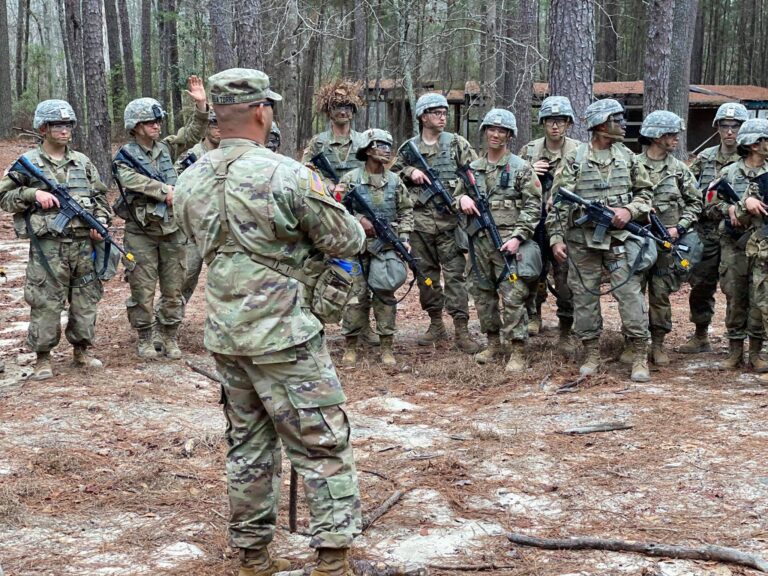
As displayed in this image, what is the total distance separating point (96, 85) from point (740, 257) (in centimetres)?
1230

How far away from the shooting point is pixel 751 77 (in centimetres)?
4203

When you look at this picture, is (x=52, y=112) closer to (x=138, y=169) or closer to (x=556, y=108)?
(x=138, y=169)

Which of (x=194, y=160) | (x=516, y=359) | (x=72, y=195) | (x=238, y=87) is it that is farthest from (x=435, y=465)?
(x=194, y=160)

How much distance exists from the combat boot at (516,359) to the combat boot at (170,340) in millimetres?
3261

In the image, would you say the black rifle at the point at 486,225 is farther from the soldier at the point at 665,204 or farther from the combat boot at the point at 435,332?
the soldier at the point at 665,204

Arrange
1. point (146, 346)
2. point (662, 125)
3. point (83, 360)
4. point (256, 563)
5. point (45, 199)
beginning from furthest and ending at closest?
point (146, 346) < point (83, 360) < point (662, 125) < point (45, 199) < point (256, 563)

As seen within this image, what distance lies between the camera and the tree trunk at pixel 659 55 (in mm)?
15359

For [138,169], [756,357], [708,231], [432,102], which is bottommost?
[756,357]

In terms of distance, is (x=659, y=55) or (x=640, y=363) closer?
(x=640, y=363)

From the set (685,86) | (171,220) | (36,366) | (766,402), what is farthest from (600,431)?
(685,86)

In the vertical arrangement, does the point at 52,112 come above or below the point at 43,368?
above

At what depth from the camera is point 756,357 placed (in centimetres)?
757

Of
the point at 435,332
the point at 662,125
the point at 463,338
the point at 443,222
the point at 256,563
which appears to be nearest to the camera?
the point at 256,563

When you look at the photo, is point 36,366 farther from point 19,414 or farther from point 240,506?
point 240,506
